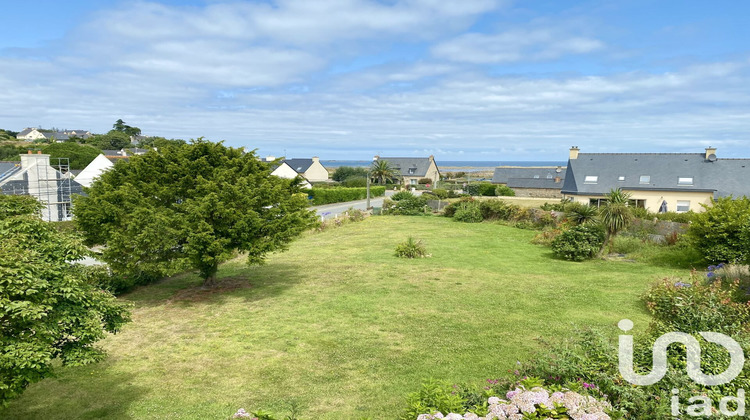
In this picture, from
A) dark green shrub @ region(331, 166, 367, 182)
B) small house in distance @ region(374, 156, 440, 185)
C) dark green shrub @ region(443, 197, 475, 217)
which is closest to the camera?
dark green shrub @ region(443, 197, 475, 217)

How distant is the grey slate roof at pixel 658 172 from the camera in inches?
1358

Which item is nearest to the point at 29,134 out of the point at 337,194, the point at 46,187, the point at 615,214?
the point at 337,194

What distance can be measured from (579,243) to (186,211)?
1662cm

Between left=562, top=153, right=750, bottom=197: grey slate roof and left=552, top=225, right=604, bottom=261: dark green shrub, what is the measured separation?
2002cm

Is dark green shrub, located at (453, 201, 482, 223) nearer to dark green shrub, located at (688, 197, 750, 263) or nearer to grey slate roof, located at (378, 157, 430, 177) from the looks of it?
dark green shrub, located at (688, 197, 750, 263)

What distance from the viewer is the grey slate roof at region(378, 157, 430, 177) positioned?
80.9 meters

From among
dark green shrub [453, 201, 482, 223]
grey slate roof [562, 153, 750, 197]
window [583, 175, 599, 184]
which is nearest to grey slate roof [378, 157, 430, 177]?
grey slate roof [562, 153, 750, 197]

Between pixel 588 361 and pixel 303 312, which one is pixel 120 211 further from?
pixel 588 361

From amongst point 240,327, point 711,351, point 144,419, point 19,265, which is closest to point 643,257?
point 711,351

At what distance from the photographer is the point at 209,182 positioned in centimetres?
1289

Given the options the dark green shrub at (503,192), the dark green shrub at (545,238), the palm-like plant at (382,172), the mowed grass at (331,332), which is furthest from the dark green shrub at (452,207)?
the palm-like plant at (382,172)

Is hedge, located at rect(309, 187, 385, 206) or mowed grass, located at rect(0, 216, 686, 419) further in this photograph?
hedge, located at rect(309, 187, 385, 206)

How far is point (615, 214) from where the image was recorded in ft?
63.6

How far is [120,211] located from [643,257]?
2091 centimetres
